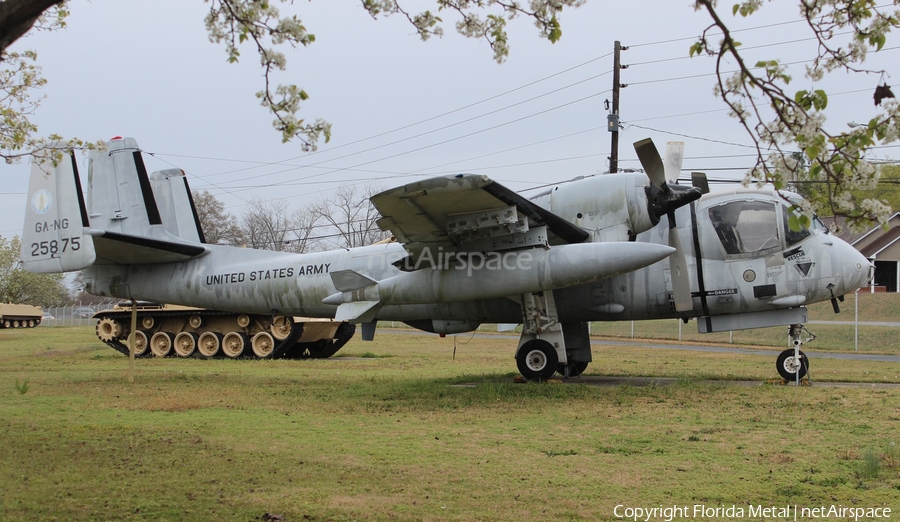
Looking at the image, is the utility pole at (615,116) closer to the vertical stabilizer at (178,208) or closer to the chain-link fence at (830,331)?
the chain-link fence at (830,331)

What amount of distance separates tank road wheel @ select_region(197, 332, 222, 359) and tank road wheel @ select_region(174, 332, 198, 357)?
27 cm

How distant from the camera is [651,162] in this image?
1106cm

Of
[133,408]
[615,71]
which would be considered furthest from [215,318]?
[615,71]

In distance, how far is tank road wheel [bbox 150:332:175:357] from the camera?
76.2 ft

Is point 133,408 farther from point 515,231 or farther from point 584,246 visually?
point 584,246

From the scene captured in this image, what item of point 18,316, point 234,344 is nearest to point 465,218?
point 234,344

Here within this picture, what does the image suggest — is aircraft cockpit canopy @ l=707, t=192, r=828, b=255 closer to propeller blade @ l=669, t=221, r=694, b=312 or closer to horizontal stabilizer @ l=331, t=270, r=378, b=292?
propeller blade @ l=669, t=221, r=694, b=312

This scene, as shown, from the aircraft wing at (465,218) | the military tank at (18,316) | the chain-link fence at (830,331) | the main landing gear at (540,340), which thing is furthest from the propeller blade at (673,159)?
the military tank at (18,316)

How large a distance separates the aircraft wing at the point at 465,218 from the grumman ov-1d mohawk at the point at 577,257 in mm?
19

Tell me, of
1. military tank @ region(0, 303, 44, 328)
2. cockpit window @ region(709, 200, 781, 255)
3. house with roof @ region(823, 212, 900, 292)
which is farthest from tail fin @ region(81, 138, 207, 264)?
house with roof @ region(823, 212, 900, 292)

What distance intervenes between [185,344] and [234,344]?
1.78 metres

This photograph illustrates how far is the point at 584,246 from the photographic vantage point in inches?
428

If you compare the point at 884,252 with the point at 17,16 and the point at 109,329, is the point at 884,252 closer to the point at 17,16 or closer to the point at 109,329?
the point at 109,329

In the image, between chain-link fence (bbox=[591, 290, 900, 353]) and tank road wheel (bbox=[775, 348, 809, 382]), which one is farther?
chain-link fence (bbox=[591, 290, 900, 353])
